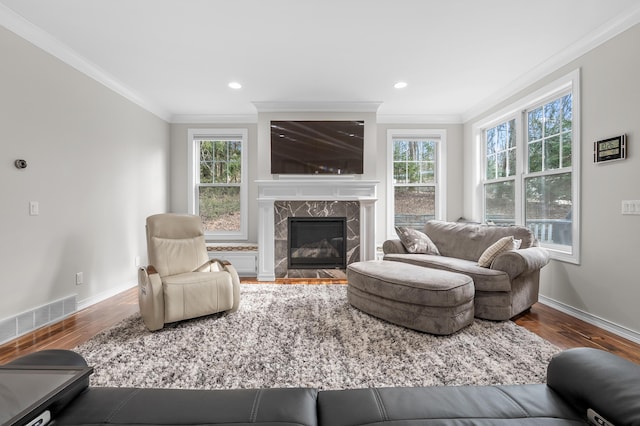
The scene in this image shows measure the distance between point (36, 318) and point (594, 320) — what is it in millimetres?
4973

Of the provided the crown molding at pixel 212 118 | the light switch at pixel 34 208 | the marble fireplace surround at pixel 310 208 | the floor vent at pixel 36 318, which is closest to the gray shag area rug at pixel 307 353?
the floor vent at pixel 36 318

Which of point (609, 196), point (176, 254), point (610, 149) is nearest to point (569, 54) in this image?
Result: point (610, 149)

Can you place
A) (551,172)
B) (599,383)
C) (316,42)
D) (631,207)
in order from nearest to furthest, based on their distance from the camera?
1. (599,383)
2. (631,207)
3. (316,42)
4. (551,172)

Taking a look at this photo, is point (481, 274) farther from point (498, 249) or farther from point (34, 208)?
point (34, 208)

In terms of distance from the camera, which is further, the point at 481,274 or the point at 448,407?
the point at 481,274

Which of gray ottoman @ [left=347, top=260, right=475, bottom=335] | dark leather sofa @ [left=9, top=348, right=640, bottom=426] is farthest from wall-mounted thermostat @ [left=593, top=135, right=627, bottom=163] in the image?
dark leather sofa @ [left=9, top=348, right=640, bottom=426]

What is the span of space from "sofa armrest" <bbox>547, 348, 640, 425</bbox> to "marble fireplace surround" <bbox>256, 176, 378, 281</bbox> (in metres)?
3.32

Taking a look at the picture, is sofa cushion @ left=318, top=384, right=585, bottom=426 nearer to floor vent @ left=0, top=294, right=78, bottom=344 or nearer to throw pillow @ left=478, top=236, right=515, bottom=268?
throw pillow @ left=478, top=236, right=515, bottom=268

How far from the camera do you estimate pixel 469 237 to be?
11.3 ft

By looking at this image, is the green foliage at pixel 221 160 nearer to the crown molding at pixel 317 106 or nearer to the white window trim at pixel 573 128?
the crown molding at pixel 317 106

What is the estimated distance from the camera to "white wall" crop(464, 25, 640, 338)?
2293 mm

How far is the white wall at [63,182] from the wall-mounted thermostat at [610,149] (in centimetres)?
503

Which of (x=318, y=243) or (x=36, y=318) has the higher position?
(x=318, y=243)

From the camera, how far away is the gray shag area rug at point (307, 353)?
1.70 m
